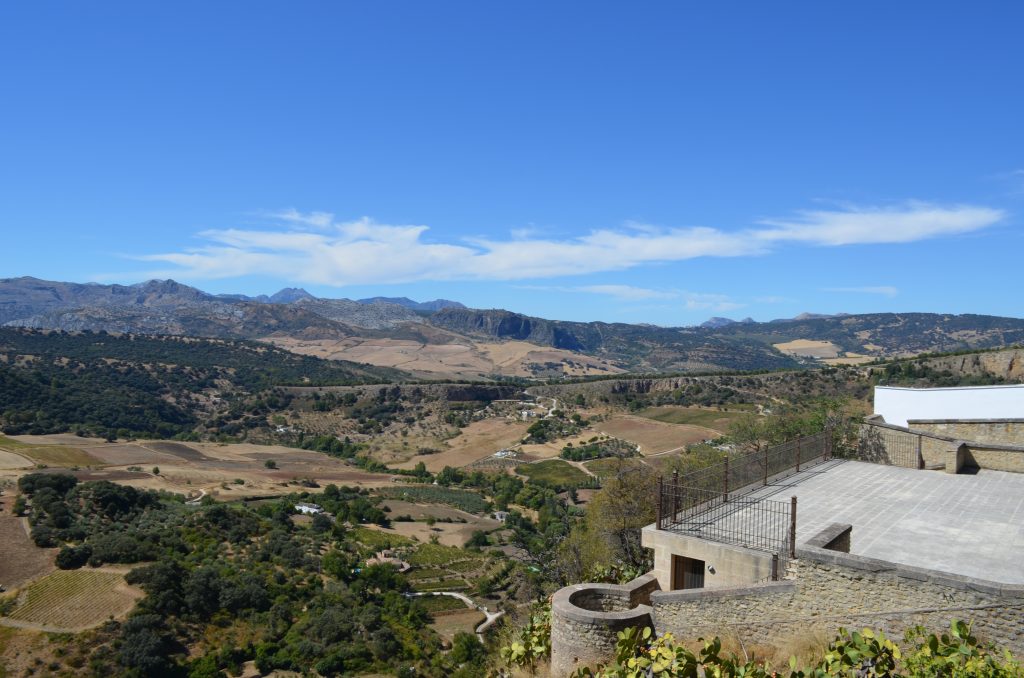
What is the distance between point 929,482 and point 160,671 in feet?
82.9

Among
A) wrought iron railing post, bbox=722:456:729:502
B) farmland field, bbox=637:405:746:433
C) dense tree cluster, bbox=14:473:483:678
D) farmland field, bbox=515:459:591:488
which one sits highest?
wrought iron railing post, bbox=722:456:729:502

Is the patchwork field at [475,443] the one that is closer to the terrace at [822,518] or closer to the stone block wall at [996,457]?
the stone block wall at [996,457]

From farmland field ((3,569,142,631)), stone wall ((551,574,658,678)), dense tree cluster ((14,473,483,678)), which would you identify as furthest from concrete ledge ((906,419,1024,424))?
farmland field ((3,569,142,631))

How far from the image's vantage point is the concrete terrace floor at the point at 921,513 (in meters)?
9.38

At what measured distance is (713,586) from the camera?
31.8 feet

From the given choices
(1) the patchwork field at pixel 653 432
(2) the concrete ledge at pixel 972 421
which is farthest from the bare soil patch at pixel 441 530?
(2) the concrete ledge at pixel 972 421

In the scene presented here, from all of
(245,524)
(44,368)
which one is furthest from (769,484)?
(44,368)

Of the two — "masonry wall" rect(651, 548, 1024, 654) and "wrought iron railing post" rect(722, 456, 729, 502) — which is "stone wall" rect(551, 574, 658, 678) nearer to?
"masonry wall" rect(651, 548, 1024, 654)

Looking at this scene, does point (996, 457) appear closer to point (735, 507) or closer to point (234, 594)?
point (735, 507)

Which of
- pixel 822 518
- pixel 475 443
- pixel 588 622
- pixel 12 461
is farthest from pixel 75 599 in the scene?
pixel 475 443

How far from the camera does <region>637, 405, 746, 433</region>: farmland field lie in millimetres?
77050

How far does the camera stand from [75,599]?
28188 millimetres

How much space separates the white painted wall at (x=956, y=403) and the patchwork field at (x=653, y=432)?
4100 centimetres

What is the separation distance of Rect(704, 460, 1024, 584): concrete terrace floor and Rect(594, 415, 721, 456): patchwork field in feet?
159
